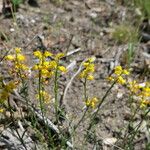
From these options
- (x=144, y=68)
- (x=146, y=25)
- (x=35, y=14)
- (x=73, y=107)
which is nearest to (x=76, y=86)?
(x=73, y=107)

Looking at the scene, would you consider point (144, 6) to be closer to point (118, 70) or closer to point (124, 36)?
point (124, 36)

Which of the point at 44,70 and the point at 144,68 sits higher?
the point at 44,70

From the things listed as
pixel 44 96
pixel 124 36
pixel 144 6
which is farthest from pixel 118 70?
pixel 144 6

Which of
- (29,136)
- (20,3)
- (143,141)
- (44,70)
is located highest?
(44,70)

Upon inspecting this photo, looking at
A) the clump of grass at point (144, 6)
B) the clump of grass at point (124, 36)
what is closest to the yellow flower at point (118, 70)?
the clump of grass at point (124, 36)

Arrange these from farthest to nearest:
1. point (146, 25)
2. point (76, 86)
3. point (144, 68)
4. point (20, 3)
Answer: point (146, 25), point (20, 3), point (144, 68), point (76, 86)

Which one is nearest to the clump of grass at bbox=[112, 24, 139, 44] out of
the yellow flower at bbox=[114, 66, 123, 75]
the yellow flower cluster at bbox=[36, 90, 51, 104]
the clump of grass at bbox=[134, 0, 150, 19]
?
the clump of grass at bbox=[134, 0, 150, 19]

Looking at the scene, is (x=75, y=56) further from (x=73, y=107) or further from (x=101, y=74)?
(x=73, y=107)

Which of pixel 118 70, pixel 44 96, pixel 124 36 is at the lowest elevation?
pixel 124 36

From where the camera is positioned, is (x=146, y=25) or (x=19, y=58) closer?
(x=19, y=58)

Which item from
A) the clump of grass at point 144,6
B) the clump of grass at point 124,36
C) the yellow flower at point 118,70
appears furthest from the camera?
the clump of grass at point 144,6

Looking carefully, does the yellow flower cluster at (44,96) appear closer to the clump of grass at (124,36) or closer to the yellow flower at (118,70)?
the yellow flower at (118,70)
